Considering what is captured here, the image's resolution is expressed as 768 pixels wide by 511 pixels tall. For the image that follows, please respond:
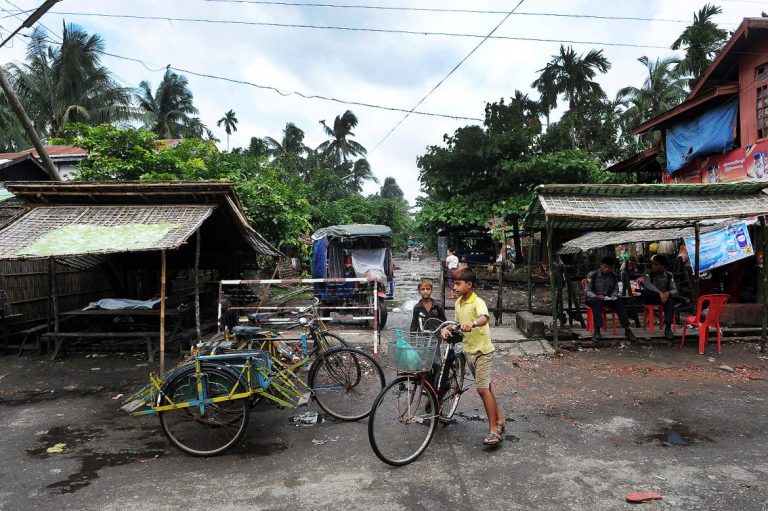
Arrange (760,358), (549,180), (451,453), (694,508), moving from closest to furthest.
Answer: (694,508) < (451,453) < (760,358) < (549,180)

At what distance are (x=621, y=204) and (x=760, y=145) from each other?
5938mm

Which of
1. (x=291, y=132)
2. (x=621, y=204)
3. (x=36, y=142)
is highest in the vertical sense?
(x=291, y=132)

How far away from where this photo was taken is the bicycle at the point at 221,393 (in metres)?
4.16

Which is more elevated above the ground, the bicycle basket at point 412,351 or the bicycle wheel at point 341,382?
the bicycle basket at point 412,351

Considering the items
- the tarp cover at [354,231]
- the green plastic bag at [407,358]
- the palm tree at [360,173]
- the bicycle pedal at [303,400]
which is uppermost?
the palm tree at [360,173]

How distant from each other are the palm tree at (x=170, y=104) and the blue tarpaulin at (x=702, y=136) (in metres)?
34.3

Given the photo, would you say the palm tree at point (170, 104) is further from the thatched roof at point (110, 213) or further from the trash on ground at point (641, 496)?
the trash on ground at point (641, 496)

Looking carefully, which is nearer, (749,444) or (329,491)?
(329,491)

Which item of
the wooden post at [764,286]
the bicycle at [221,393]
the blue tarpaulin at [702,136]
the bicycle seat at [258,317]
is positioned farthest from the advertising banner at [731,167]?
the bicycle seat at [258,317]

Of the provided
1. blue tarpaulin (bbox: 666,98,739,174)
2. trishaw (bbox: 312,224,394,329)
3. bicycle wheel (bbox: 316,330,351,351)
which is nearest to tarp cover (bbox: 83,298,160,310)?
trishaw (bbox: 312,224,394,329)

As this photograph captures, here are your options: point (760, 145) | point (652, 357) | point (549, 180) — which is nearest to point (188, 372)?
point (652, 357)

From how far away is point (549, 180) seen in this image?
1891 centimetres

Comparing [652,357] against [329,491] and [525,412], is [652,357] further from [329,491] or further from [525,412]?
[329,491]

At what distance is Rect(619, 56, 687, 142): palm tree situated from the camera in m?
31.8
